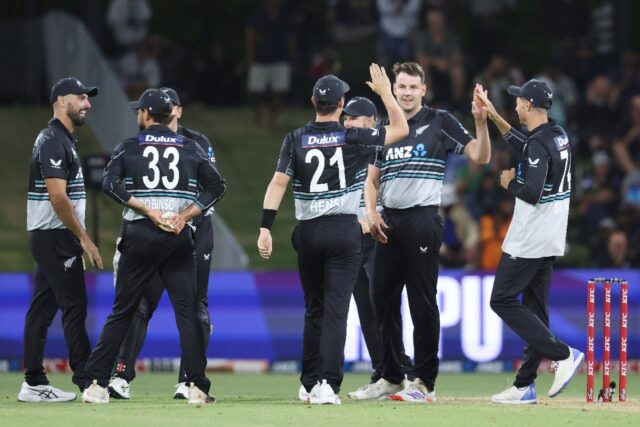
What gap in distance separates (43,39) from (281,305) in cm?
804

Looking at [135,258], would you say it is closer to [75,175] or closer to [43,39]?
[75,175]

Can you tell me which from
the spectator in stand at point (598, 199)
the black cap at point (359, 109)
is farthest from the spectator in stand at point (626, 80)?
the black cap at point (359, 109)

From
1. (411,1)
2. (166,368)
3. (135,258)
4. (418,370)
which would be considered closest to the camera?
(135,258)

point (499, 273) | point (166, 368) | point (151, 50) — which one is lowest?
point (166, 368)

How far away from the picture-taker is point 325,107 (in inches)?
432

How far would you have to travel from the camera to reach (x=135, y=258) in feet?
35.4

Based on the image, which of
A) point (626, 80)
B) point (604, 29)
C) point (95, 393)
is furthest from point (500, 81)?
point (95, 393)

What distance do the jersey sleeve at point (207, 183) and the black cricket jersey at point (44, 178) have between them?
105 cm

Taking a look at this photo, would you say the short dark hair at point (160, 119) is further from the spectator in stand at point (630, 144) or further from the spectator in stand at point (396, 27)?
the spectator in stand at point (396, 27)

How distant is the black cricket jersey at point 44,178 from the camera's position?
445 inches

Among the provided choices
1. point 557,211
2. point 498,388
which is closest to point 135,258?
point 557,211

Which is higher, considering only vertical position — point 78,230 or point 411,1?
point 411,1

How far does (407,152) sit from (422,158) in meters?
0.12

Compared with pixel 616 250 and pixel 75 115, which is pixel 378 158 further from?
pixel 616 250
